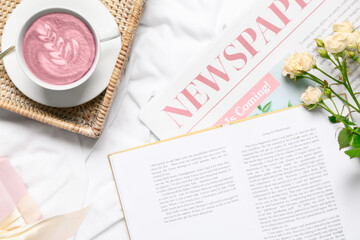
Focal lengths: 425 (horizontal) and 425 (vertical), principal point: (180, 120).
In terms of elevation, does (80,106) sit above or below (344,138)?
above

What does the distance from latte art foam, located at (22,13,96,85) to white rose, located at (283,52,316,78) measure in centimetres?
31

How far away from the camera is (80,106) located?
71 centimetres

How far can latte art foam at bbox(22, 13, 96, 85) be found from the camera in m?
0.64

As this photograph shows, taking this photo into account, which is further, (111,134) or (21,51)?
(111,134)

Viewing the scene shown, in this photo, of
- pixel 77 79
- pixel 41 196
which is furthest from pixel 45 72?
pixel 41 196

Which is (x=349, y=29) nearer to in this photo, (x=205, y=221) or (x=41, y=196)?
(x=205, y=221)

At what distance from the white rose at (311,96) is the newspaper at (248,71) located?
3cm

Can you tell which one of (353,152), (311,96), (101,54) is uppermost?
(101,54)

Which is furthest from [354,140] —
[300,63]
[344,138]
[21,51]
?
[21,51]

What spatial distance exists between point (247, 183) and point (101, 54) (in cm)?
32

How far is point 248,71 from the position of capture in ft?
2.37

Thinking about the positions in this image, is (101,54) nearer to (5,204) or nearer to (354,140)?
(5,204)

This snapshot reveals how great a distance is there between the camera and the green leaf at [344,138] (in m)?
0.67

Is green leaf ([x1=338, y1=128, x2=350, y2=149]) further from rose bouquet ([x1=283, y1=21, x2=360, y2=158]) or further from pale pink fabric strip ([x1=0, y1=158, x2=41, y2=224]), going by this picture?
pale pink fabric strip ([x1=0, y1=158, x2=41, y2=224])
